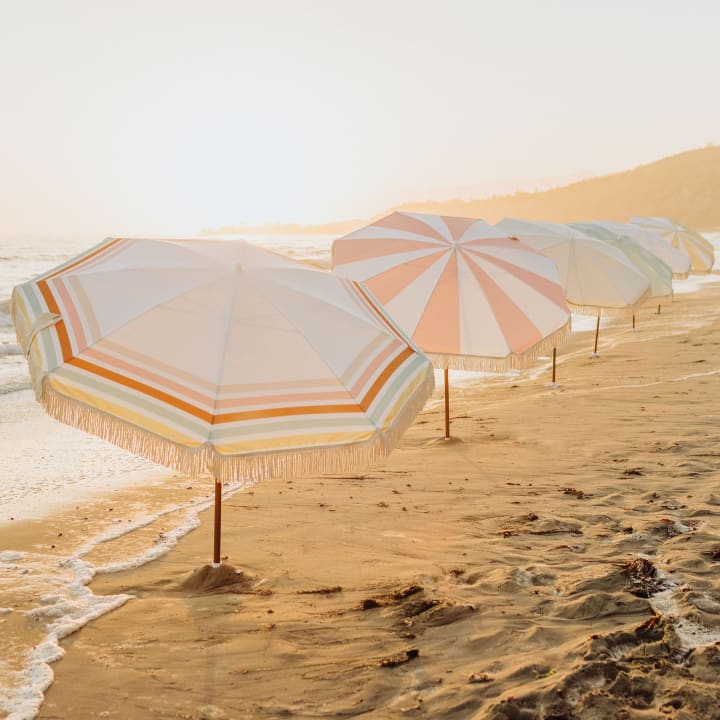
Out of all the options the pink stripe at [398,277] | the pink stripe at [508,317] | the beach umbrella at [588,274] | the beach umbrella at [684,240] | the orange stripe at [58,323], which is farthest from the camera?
the beach umbrella at [684,240]

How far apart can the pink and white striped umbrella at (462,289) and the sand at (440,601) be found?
104 cm

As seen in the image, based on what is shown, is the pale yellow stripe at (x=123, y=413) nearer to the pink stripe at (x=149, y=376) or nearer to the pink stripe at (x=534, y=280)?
the pink stripe at (x=149, y=376)

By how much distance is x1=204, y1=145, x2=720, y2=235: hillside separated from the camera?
316 feet

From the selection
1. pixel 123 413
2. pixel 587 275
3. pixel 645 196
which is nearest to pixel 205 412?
pixel 123 413

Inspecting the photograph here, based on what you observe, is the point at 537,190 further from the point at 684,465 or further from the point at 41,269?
the point at 684,465

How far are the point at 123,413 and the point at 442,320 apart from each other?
13.7 ft

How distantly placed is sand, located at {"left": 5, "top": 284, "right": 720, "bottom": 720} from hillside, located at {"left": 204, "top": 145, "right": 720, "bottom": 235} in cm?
8784

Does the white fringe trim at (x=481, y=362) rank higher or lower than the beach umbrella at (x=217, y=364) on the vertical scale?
lower

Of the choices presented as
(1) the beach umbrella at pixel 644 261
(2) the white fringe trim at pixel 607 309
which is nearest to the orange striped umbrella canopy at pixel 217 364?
(2) the white fringe trim at pixel 607 309

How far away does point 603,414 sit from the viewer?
29.1 feet

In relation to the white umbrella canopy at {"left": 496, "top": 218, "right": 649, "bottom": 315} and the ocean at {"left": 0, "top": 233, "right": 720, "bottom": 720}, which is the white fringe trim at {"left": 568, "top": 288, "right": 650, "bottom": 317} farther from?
the ocean at {"left": 0, "top": 233, "right": 720, "bottom": 720}

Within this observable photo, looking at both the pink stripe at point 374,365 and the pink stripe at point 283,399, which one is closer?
the pink stripe at point 283,399

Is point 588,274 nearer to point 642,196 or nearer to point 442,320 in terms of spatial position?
point 442,320

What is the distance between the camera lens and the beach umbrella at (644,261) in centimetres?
1534
